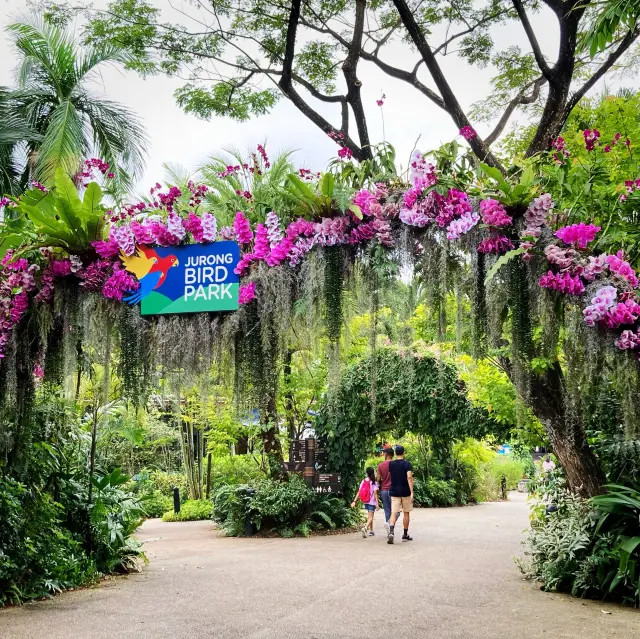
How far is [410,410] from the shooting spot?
37.3 feet

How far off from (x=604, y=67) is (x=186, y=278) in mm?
6589

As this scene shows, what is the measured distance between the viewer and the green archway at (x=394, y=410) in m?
11.0

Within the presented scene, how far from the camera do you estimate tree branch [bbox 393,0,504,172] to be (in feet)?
23.7

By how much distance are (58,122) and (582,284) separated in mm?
11320

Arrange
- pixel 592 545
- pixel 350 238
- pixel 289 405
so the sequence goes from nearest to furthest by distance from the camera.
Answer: pixel 350 238 < pixel 592 545 < pixel 289 405

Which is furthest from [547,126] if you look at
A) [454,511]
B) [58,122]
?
[454,511]

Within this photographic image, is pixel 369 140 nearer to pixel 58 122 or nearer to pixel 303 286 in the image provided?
pixel 303 286

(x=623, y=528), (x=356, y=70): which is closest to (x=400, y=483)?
(x=623, y=528)

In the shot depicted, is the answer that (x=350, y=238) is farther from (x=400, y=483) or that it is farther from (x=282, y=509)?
(x=282, y=509)

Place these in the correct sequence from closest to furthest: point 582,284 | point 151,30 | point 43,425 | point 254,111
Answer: point 582,284 < point 43,425 < point 151,30 < point 254,111

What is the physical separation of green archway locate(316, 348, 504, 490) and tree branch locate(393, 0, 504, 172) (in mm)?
3997

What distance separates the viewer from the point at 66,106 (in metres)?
12.1

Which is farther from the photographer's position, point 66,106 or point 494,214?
point 66,106

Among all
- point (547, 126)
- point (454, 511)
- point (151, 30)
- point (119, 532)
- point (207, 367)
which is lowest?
point (454, 511)
